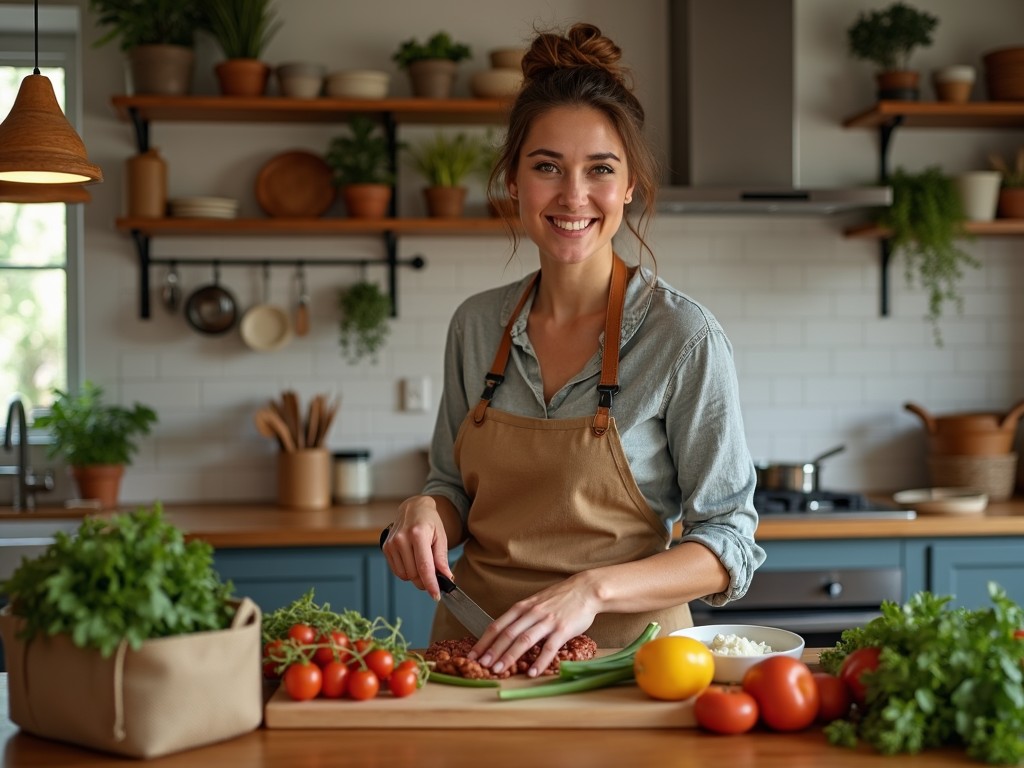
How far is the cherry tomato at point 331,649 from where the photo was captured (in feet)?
5.75

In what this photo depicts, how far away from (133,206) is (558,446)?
99.7 inches

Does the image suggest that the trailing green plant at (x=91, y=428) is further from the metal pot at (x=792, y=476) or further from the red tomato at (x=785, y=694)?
the red tomato at (x=785, y=694)

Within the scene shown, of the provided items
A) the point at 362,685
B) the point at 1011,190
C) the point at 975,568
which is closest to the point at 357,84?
the point at 1011,190

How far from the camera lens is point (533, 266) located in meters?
4.52

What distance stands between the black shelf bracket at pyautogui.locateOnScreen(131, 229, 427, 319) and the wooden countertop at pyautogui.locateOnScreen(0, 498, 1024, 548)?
2.82 feet

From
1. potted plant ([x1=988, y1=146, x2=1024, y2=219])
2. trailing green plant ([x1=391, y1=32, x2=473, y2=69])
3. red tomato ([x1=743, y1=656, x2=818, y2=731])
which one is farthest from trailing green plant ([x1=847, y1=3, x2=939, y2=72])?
red tomato ([x1=743, y1=656, x2=818, y2=731])

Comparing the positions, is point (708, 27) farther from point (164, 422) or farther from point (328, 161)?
point (164, 422)

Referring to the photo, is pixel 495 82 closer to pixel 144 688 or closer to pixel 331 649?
pixel 331 649

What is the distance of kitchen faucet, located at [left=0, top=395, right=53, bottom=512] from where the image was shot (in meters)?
4.03

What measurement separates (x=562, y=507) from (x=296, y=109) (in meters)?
2.48

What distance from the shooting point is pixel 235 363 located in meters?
4.40

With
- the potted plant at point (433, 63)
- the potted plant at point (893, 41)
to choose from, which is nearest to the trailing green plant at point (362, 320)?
the potted plant at point (433, 63)

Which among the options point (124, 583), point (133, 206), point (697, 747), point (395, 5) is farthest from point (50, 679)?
point (395, 5)

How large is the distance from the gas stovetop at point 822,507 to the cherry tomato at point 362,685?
2286mm
